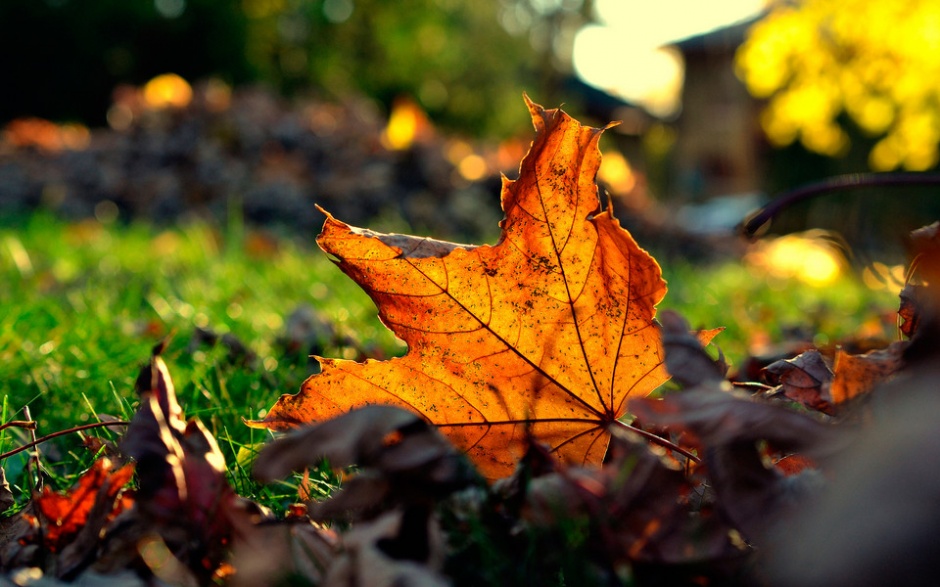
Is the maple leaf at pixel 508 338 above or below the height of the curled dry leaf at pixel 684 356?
below

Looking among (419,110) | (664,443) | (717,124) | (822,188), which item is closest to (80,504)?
(664,443)

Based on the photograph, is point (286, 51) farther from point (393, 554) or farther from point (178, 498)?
point (393, 554)

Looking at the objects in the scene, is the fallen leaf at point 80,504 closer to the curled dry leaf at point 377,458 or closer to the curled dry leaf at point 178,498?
the curled dry leaf at point 178,498

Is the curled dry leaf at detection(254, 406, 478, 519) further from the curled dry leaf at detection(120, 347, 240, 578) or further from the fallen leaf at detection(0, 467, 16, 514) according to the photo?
the fallen leaf at detection(0, 467, 16, 514)

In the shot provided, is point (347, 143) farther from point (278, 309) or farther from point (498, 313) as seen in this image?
point (498, 313)

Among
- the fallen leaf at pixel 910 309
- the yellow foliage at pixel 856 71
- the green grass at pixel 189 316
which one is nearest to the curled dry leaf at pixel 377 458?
the green grass at pixel 189 316

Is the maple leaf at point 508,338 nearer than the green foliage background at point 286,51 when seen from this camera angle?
Yes
